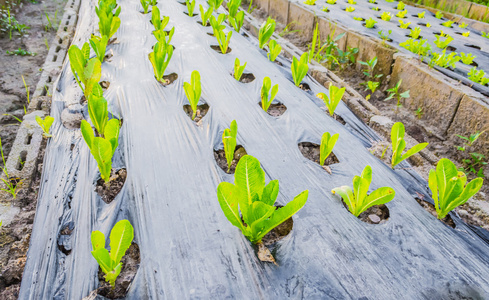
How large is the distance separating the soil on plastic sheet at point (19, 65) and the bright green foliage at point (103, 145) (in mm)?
816

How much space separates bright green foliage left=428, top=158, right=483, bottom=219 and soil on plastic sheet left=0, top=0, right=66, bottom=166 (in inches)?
75.1

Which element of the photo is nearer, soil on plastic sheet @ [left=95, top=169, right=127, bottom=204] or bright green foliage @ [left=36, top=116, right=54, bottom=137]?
soil on plastic sheet @ [left=95, top=169, right=127, bottom=204]

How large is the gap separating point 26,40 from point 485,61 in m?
3.93

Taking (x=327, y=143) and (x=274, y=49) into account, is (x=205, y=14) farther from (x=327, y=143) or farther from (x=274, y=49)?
(x=327, y=143)

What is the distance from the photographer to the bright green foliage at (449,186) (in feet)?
3.00

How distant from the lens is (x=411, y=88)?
6.07 feet

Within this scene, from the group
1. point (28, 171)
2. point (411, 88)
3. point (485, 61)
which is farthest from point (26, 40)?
point (485, 61)

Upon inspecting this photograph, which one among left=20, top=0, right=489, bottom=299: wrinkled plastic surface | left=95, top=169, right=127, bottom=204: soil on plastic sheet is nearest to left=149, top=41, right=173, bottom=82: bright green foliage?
left=20, top=0, right=489, bottom=299: wrinkled plastic surface

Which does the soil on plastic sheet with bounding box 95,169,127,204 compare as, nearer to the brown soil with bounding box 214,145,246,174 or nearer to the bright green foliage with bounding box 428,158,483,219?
the brown soil with bounding box 214,145,246,174

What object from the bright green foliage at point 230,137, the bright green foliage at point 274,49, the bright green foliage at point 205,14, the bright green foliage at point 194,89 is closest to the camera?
the bright green foliage at point 230,137

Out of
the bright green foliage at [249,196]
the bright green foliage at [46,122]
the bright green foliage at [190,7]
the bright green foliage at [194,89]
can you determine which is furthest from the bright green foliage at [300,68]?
the bright green foliage at [190,7]

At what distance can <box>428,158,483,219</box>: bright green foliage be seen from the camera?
92 centimetres

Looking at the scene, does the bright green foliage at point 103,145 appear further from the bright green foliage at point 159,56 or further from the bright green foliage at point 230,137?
the bright green foliage at point 159,56

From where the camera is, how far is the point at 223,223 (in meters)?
0.93
